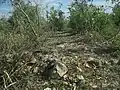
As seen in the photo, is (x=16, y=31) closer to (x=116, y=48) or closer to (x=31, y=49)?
(x=31, y=49)

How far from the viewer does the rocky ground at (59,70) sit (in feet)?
17.1

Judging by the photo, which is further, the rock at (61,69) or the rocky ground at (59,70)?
the rock at (61,69)

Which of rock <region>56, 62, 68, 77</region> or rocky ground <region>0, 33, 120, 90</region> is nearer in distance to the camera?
rocky ground <region>0, 33, 120, 90</region>

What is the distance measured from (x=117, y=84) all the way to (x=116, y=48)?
1.42m

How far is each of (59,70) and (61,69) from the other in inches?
2.5

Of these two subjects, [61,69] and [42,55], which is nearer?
[61,69]

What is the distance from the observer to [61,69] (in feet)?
17.7

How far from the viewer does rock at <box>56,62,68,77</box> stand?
5.34m

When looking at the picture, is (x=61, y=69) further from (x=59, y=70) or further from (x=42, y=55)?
(x=42, y=55)

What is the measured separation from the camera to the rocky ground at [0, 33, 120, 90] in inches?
205

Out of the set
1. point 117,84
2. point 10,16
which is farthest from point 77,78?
point 10,16

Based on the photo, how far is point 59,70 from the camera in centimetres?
535

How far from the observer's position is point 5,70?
5555 millimetres

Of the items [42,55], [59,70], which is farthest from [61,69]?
[42,55]
